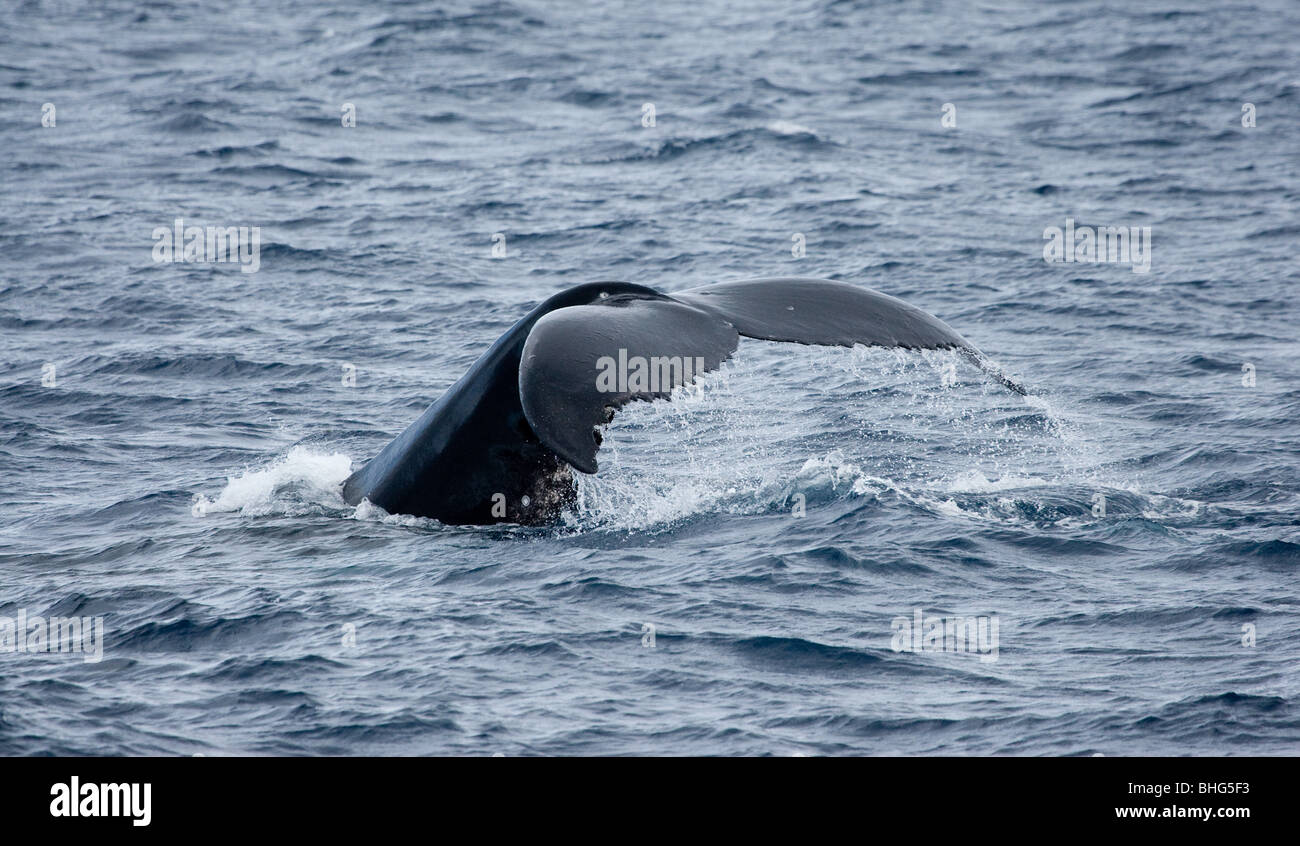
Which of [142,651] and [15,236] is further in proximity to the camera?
[15,236]

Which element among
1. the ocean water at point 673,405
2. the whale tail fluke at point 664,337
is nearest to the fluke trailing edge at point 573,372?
the whale tail fluke at point 664,337

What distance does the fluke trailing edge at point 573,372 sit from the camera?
6.87 m

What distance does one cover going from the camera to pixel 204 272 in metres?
18.3

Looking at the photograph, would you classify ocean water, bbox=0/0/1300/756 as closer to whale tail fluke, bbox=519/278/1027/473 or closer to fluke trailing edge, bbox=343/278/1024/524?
fluke trailing edge, bbox=343/278/1024/524

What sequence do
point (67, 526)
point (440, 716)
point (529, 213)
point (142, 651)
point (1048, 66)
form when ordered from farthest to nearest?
point (1048, 66), point (529, 213), point (67, 526), point (142, 651), point (440, 716)

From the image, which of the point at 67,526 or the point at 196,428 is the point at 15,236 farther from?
the point at 67,526

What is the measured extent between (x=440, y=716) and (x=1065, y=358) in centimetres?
928

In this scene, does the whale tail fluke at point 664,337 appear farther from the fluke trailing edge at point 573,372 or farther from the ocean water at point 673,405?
the ocean water at point 673,405

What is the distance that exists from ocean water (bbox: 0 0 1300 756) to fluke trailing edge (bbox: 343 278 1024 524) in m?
0.29

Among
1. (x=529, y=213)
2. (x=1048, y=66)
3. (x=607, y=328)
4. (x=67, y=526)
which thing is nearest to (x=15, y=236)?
(x=529, y=213)

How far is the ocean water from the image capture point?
7.46 meters

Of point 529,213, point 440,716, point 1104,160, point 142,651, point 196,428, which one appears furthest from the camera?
point 1104,160

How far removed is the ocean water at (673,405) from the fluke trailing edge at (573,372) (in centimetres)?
29

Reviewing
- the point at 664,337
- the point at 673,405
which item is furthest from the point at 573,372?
the point at 673,405
